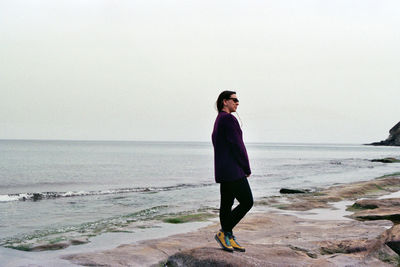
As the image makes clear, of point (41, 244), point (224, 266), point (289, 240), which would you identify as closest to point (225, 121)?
point (224, 266)

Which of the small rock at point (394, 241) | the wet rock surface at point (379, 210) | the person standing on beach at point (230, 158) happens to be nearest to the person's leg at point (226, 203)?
the person standing on beach at point (230, 158)

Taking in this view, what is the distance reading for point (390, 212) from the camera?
33.4ft

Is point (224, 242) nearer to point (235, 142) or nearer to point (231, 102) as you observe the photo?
point (235, 142)

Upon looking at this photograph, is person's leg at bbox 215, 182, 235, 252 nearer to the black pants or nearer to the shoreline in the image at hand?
the black pants

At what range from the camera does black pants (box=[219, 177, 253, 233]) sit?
5.57 metres

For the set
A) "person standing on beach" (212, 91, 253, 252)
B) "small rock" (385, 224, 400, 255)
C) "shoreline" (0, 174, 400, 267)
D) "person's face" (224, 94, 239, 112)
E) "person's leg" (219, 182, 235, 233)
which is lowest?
"shoreline" (0, 174, 400, 267)

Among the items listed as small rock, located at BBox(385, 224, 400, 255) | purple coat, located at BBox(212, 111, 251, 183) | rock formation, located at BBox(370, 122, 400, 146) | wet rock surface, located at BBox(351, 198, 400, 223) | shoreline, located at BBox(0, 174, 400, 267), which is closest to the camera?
purple coat, located at BBox(212, 111, 251, 183)

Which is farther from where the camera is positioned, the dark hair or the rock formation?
the rock formation

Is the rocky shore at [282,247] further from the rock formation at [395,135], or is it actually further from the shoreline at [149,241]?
the rock formation at [395,135]

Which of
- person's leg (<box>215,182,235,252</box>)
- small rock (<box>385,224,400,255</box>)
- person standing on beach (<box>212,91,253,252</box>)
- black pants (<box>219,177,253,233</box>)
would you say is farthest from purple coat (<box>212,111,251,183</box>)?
small rock (<box>385,224,400,255</box>)

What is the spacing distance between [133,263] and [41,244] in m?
3.11

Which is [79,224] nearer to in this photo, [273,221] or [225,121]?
[273,221]

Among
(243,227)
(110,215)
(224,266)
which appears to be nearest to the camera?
(224,266)

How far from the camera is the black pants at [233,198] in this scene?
557 cm
